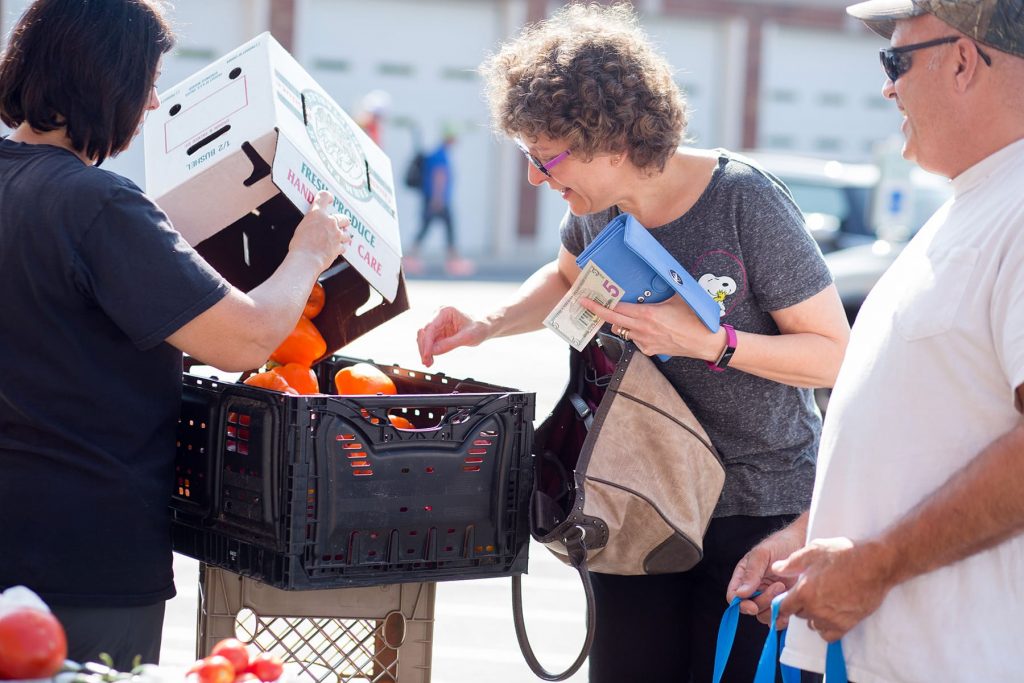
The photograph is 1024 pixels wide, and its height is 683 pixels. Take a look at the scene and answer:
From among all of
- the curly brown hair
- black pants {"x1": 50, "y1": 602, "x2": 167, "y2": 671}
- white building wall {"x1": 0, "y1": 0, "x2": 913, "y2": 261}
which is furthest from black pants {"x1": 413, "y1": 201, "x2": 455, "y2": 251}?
black pants {"x1": 50, "y1": 602, "x2": 167, "y2": 671}

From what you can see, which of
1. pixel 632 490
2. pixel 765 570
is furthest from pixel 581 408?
pixel 765 570

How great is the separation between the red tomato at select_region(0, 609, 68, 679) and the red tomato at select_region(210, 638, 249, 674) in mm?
259

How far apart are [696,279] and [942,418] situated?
2.44ft

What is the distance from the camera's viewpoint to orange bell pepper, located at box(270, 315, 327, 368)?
293 cm

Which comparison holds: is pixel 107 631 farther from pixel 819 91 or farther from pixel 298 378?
pixel 819 91

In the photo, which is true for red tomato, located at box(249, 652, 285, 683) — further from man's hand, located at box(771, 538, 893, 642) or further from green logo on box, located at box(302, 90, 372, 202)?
green logo on box, located at box(302, 90, 372, 202)

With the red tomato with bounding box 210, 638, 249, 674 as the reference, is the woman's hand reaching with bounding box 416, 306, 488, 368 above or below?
below

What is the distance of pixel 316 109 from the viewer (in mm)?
2777

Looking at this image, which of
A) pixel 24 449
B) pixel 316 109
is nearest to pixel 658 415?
pixel 316 109

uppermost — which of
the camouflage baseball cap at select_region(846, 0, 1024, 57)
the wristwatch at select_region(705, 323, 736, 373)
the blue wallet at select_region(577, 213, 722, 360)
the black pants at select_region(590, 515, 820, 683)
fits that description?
the camouflage baseball cap at select_region(846, 0, 1024, 57)

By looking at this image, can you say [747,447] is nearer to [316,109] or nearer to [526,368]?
[316,109]

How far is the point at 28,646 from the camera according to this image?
1652 millimetres

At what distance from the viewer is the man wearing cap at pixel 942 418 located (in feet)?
6.25

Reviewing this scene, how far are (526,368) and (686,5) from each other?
13.4m
